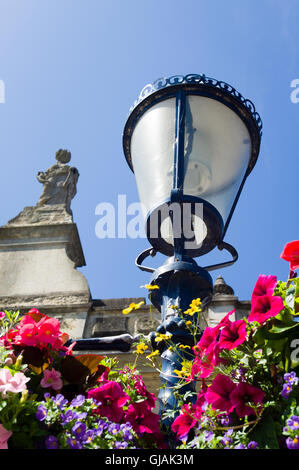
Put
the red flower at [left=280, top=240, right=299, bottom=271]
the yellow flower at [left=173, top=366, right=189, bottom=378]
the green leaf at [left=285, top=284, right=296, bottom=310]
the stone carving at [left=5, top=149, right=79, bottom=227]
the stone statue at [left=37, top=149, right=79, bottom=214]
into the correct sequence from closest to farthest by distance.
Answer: the green leaf at [left=285, top=284, right=296, bottom=310], the red flower at [left=280, top=240, right=299, bottom=271], the yellow flower at [left=173, top=366, right=189, bottom=378], the stone carving at [left=5, top=149, right=79, bottom=227], the stone statue at [left=37, top=149, right=79, bottom=214]

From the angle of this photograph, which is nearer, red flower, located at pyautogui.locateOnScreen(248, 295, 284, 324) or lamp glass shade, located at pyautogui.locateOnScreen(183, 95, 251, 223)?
red flower, located at pyautogui.locateOnScreen(248, 295, 284, 324)

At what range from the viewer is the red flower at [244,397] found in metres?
1.45

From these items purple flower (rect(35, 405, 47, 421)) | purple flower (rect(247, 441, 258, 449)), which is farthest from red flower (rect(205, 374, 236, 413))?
purple flower (rect(35, 405, 47, 421))

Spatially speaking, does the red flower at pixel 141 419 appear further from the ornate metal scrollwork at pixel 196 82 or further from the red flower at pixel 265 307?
the ornate metal scrollwork at pixel 196 82

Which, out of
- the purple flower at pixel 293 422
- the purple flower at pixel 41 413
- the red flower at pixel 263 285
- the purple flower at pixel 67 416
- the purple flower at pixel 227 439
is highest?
the red flower at pixel 263 285

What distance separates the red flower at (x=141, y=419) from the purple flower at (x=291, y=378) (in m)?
0.56

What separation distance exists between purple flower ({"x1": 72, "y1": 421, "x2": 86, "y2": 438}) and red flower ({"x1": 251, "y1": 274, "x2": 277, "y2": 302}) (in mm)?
694

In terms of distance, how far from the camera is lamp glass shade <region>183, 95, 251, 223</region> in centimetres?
285

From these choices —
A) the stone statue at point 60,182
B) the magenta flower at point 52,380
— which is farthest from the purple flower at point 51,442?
the stone statue at point 60,182

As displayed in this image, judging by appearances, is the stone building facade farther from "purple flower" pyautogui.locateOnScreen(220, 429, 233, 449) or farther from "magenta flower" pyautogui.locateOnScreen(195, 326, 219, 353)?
"purple flower" pyautogui.locateOnScreen(220, 429, 233, 449)

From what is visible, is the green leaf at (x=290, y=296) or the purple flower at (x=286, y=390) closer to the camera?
the purple flower at (x=286, y=390)

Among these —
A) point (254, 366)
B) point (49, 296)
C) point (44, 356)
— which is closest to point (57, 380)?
point (44, 356)

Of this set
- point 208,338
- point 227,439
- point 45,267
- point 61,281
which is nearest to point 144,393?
point 208,338

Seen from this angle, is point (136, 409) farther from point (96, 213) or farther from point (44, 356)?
point (96, 213)
